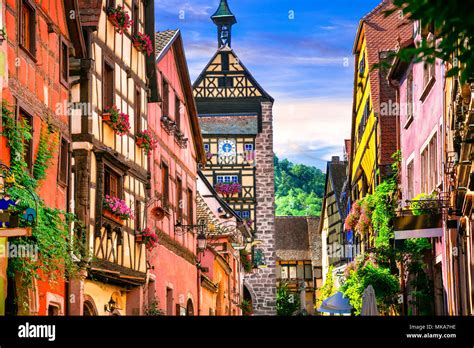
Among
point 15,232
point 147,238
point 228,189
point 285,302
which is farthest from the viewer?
point 285,302

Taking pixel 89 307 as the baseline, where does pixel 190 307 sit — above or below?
above

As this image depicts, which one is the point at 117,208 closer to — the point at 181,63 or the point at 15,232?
the point at 15,232

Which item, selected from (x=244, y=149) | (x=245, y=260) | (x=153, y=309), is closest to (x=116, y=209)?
(x=153, y=309)

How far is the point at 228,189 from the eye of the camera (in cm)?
5141

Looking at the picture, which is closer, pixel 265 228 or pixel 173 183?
pixel 173 183

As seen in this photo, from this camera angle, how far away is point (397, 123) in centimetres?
2584

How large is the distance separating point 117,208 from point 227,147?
34917 millimetres

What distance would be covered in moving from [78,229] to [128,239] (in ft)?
10.1

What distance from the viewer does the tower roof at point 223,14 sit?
60.5m

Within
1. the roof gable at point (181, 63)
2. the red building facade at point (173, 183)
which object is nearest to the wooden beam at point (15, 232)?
the red building facade at point (173, 183)

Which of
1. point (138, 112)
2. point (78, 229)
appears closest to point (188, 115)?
point (138, 112)

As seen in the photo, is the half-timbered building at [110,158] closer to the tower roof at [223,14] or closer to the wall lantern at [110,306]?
the wall lantern at [110,306]

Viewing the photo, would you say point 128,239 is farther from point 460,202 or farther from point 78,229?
point 460,202

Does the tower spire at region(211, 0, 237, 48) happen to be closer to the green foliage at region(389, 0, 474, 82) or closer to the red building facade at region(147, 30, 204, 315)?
the red building facade at region(147, 30, 204, 315)
